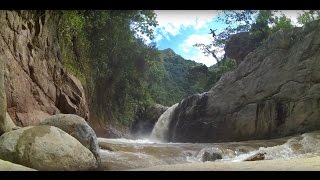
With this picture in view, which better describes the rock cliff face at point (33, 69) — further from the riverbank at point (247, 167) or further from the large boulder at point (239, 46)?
the large boulder at point (239, 46)

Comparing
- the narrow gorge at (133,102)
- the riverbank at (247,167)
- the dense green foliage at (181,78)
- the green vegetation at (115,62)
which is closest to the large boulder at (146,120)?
the narrow gorge at (133,102)

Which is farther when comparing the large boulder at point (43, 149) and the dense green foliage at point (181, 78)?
the dense green foliage at point (181, 78)

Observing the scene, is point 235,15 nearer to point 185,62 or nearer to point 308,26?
point 308,26

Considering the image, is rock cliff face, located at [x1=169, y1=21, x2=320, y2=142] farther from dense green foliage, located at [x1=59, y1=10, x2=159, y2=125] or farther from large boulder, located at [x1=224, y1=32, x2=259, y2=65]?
large boulder, located at [x1=224, y1=32, x2=259, y2=65]

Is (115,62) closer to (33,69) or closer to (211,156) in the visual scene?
(33,69)

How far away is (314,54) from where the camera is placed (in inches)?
506

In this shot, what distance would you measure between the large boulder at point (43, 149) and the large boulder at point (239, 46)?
19.1 metres

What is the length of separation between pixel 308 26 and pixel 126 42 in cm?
1152

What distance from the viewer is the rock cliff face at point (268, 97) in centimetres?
1254

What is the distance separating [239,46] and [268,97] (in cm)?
1138

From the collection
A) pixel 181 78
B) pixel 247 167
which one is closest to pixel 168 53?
pixel 181 78
